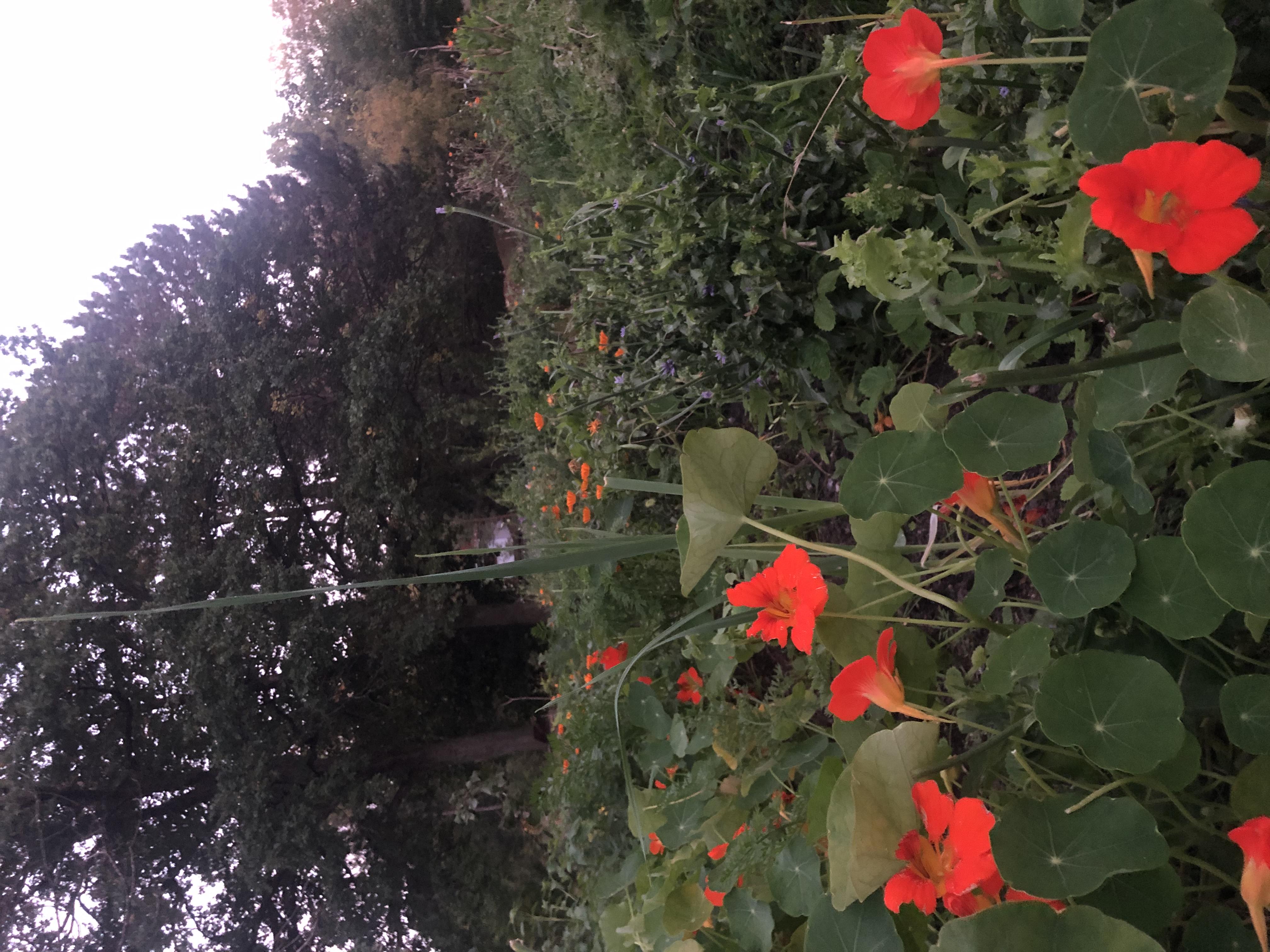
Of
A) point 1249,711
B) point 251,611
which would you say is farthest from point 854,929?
point 251,611

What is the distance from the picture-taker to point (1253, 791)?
2.19ft

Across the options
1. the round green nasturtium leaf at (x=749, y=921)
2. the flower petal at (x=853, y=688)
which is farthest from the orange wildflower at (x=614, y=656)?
the flower petal at (x=853, y=688)

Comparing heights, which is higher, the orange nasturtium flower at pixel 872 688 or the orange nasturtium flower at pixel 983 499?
the orange nasturtium flower at pixel 983 499

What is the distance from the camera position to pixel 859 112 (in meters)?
1.24

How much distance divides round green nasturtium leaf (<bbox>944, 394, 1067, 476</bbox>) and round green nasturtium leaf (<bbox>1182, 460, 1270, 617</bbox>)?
0.14 meters

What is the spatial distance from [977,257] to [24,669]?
231 inches

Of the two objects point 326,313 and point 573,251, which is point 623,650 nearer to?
point 573,251

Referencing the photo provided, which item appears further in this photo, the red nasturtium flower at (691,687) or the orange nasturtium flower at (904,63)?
the red nasturtium flower at (691,687)

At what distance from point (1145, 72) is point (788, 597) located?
626 mm

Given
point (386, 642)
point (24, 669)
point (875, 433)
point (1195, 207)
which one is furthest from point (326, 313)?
point (1195, 207)

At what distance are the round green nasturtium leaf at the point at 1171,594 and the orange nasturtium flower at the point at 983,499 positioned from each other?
0.17 m

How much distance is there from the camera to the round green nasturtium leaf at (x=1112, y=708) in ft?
2.18

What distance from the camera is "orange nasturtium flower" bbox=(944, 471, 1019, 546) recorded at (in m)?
0.86

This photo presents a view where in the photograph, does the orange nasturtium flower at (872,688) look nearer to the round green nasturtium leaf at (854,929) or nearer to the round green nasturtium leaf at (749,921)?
the round green nasturtium leaf at (854,929)
